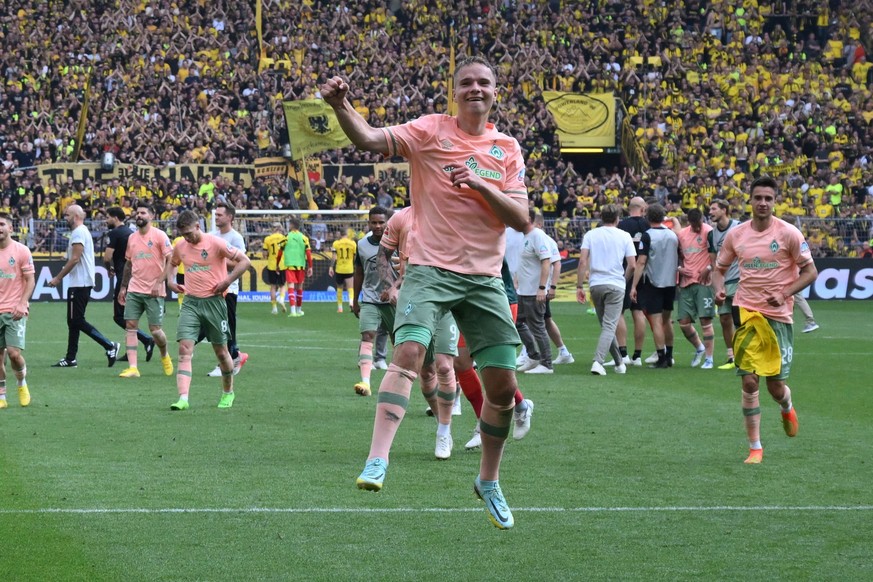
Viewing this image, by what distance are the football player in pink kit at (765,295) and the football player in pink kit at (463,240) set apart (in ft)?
11.8

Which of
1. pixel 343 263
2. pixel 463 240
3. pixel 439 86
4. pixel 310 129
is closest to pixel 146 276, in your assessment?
pixel 463 240

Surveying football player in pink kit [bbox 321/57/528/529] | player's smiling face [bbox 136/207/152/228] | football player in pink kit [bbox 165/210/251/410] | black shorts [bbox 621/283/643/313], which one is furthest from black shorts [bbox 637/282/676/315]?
football player in pink kit [bbox 321/57/528/529]

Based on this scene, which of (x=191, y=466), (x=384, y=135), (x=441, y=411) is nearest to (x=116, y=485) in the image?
(x=191, y=466)

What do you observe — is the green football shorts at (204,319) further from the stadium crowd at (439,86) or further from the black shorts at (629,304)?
the stadium crowd at (439,86)

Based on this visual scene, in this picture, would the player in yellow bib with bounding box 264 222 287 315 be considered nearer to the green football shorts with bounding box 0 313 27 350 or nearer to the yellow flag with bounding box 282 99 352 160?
the yellow flag with bounding box 282 99 352 160

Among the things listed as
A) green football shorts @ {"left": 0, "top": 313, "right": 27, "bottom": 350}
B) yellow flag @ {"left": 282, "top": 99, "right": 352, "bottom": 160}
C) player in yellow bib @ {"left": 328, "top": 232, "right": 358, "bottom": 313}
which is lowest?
player in yellow bib @ {"left": 328, "top": 232, "right": 358, "bottom": 313}

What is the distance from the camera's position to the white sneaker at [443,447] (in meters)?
9.70

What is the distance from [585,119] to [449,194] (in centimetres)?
3556

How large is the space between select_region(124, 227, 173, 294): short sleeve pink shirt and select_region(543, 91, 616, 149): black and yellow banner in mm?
25955

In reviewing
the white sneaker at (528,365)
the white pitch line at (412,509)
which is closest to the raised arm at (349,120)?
the white pitch line at (412,509)

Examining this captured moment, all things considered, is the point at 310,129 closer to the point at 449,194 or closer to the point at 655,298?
the point at 655,298

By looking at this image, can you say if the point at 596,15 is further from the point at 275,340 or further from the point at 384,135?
the point at 384,135

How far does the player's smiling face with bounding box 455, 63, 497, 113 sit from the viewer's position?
6320 mm

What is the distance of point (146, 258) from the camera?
53.4ft
